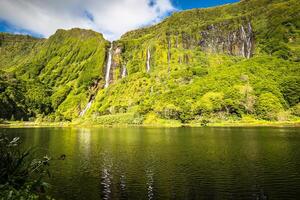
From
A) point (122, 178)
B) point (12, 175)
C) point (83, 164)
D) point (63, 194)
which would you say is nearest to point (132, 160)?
point (83, 164)

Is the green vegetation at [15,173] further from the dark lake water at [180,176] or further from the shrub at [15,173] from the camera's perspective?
the dark lake water at [180,176]

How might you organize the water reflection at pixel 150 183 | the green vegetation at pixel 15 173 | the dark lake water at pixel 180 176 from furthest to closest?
the dark lake water at pixel 180 176 < the water reflection at pixel 150 183 < the green vegetation at pixel 15 173

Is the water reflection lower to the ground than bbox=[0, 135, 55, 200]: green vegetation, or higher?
lower

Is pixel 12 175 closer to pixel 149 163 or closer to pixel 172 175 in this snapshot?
pixel 172 175

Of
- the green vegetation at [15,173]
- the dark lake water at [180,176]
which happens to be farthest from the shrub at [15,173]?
the dark lake water at [180,176]

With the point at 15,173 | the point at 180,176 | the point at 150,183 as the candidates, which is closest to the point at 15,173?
the point at 15,173

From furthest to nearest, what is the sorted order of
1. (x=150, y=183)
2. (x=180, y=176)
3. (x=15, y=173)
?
(x=180, y=176)
(x=150, y=183)
(x=15, y=173)

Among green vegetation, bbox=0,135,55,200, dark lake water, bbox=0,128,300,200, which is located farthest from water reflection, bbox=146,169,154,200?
green vegetation, bbox=0,135,55,200

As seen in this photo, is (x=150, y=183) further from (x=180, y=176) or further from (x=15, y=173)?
(x=15, y=173)

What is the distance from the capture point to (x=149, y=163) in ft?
205

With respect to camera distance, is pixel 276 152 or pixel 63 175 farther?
pixel 276 152

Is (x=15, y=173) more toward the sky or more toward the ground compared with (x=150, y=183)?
more toward the sky

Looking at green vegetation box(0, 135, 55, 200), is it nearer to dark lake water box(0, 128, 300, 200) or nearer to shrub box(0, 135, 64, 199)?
shrub box(0, 135, 64, 199)

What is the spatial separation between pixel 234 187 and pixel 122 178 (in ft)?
56.4
